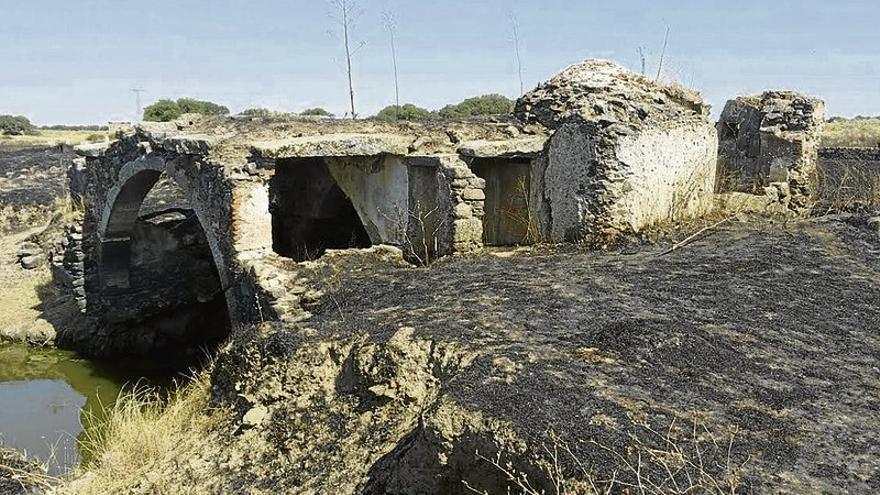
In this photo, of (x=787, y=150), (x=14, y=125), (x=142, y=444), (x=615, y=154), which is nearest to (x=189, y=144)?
(x=142, y=444)

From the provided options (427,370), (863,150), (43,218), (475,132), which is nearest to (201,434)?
(427,370)

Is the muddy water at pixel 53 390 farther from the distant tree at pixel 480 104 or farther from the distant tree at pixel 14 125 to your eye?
the distant tree at pixel 14 125

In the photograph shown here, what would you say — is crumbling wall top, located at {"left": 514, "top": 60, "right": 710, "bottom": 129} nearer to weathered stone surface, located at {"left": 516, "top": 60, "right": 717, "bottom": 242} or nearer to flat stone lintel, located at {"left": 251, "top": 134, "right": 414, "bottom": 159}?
weathered stone surface, located at {"left": 516, "top": 60, "right": 717, "bottom": 242}

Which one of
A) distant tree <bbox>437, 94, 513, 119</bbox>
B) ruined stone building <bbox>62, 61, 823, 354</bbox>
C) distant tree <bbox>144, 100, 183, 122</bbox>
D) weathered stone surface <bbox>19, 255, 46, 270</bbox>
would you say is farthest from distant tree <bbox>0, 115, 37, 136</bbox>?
ruined stone building <bbox>62, 61, 823, 354</bbox>

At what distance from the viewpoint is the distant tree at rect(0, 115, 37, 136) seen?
5297 centimetres

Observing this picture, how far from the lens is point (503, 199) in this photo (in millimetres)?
9469

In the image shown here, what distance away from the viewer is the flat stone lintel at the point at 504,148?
859 centimetres

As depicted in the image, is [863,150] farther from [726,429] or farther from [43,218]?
[43,218]

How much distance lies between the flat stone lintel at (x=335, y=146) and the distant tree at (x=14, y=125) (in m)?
50.4

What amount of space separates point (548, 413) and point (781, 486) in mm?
1054

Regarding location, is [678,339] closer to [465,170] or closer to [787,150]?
[465,170]

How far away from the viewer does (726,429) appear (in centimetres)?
332

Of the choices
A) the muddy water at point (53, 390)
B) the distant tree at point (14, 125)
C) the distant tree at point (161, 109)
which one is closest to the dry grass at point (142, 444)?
the muddy water at point (53, 390)

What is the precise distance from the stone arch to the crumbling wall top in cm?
420
